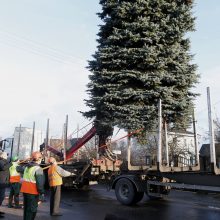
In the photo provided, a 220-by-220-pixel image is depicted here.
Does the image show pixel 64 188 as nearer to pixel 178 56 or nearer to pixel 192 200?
pixel 192 200

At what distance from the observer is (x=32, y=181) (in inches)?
263

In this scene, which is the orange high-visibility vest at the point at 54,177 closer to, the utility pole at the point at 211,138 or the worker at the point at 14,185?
the worker at the point at 14,185

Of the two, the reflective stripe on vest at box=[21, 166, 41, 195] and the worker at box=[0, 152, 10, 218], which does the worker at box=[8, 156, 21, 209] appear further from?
the reflective stripe on vest at box=[21, 166, 41, 195]

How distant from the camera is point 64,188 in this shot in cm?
1521

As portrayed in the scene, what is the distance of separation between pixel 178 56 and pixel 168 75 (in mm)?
1305

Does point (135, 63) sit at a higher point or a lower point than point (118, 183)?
higher

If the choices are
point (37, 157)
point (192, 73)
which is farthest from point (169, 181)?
point (192, 73)

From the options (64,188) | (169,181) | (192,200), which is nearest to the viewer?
(169,181)

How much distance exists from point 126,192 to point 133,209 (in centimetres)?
97

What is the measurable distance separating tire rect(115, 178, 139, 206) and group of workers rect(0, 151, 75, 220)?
1.96m

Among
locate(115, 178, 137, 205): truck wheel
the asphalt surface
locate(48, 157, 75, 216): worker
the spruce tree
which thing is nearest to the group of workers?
locate(48, 157, 75, 216): worker

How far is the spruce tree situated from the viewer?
607 inches

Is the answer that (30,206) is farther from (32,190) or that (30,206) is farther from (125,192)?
(125,192)

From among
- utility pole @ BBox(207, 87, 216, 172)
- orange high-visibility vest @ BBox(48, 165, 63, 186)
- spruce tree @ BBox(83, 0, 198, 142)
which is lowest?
orange high-visibility vest @ BBox(48, 165, 63, 186)
